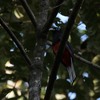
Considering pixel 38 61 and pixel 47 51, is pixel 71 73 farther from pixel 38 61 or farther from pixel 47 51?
pixel 38 61

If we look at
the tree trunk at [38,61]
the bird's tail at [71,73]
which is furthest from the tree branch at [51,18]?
the bird's tail at [71,73]

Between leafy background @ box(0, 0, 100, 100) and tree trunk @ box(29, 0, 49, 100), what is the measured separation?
0.57 meters

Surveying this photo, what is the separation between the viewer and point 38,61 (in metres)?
2.74

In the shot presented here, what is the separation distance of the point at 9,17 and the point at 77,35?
69cm

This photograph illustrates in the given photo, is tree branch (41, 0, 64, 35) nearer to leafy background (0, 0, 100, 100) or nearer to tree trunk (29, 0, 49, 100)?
tree trunk (29, 0, 49, 100)

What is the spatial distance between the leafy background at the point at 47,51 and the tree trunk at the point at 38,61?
572 millimetres

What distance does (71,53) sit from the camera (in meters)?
3.75

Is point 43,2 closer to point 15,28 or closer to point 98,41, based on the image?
point 15,28

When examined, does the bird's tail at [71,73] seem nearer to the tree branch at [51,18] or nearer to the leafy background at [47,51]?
the leafy background at [47,51]

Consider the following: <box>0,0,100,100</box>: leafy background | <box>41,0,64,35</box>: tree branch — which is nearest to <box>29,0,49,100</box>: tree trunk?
<box>41,0,64,35</box>: tree branch

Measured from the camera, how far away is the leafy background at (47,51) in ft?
11.8

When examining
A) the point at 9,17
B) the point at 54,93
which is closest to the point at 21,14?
the point at 9,17

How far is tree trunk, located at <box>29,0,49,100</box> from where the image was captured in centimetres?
256

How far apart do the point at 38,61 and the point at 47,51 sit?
107cm
